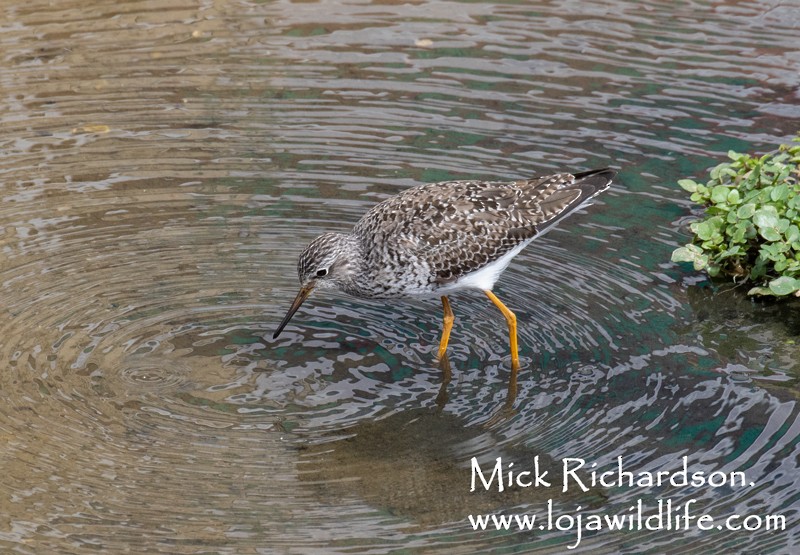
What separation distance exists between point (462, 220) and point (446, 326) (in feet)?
2.95

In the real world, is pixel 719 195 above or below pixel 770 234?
above

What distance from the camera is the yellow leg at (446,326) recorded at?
9453 mm

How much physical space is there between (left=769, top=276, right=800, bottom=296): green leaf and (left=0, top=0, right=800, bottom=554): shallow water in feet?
1.08

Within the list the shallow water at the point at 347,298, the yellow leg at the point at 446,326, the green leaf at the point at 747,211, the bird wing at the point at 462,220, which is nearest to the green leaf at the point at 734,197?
the green leaf at the point at 747,211

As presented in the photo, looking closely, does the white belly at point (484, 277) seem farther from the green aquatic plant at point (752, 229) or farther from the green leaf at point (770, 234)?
the green leaf at point (770, 234)

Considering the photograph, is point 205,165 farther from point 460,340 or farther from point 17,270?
point 460,340

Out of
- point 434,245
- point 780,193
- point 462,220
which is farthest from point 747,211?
point 434,245

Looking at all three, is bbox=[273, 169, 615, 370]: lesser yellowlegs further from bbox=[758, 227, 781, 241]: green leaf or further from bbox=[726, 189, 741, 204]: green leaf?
bbox=[758, 227, 781, 241]: green leaf

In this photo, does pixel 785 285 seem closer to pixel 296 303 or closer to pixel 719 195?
pixel 719 195

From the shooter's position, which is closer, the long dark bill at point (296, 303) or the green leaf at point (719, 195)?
the long dark bill at point (296, 303)

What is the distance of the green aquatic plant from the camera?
9859 mm

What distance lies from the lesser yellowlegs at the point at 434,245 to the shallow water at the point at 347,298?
503mm

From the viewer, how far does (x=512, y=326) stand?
945 centimetres

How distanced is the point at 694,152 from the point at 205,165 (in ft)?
17.1
